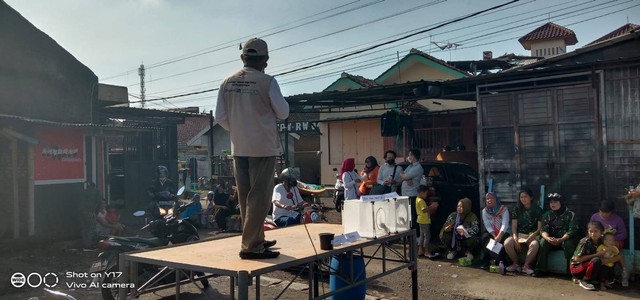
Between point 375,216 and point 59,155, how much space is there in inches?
369

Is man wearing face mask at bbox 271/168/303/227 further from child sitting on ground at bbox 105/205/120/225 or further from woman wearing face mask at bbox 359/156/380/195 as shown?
child sitting on ground at bbox 105/205/120/225

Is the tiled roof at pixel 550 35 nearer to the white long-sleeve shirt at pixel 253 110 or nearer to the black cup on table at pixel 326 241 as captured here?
the black cup on table at pixel 326 241

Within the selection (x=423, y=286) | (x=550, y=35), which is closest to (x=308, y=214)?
(x=423, y=286)

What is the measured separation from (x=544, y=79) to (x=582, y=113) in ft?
2.79

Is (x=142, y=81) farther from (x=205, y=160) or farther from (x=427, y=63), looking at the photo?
(x=427, y=63)

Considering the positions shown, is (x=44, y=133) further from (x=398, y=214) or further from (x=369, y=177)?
(x=398, y=214)

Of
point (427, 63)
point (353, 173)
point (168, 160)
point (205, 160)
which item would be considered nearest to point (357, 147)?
point (427, 63)

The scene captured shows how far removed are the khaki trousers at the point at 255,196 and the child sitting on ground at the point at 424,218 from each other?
218 inches

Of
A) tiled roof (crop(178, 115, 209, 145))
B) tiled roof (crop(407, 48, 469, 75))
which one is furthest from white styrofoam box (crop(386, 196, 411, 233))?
tiled roof (crop(178, 115, 209, 145))

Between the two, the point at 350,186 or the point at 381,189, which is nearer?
the point at 381,189

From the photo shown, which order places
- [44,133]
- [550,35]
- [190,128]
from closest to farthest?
[44,133] < [550,35] < [190,128]

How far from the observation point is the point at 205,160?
2752cm
